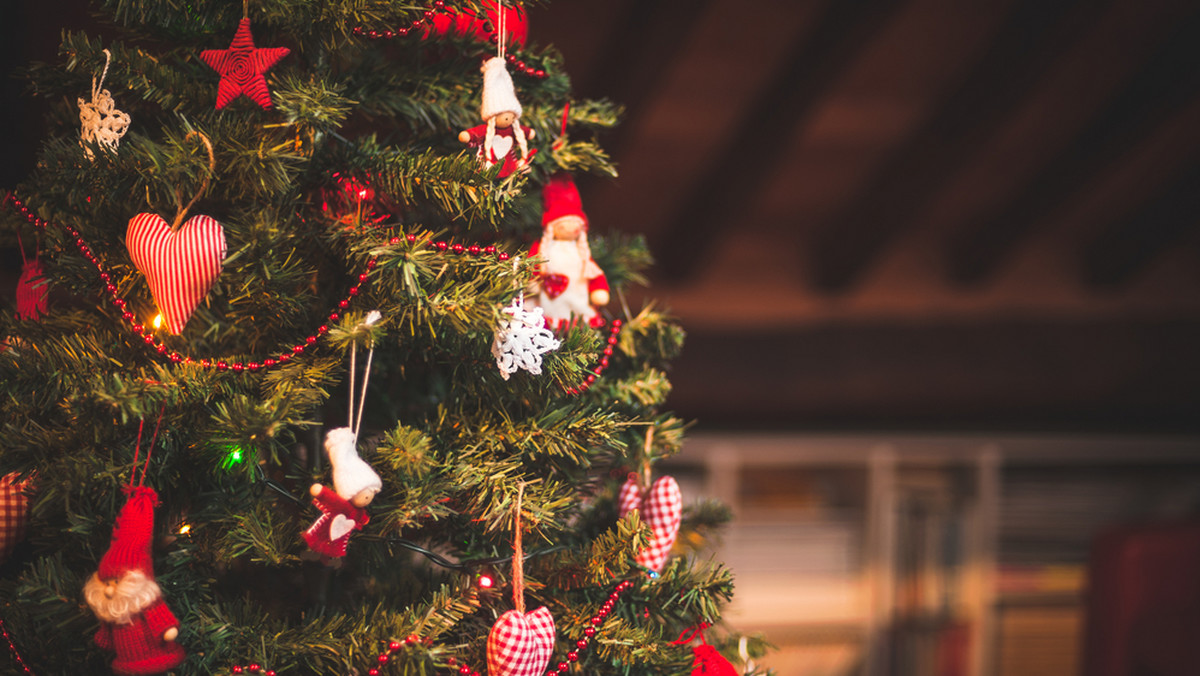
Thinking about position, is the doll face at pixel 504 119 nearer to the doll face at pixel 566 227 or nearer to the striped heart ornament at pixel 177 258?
the doll face at pixel 566 227

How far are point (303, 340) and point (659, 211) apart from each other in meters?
1.89

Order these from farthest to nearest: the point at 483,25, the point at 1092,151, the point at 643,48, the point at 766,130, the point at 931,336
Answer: the point at 931,336
the point at 1092,151
the point at 766,130
the point at 643,48
the point at 483,25

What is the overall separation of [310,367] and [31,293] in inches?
13.0

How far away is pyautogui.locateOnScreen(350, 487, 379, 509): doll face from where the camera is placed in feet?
1.95

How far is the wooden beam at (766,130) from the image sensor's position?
5.54 feet

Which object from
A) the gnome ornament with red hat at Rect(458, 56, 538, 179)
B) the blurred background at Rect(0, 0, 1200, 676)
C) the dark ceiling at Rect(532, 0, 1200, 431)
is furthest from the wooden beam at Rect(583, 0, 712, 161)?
the gnome ornament with red hat at Rect(458, 56, 538, 179)

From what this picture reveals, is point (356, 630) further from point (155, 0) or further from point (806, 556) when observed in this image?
point (806, 556)

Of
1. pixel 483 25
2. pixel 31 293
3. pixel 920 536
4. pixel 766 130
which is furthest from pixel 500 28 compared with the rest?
pixel 920 536

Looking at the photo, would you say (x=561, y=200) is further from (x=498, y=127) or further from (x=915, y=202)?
(x=915, y=202)

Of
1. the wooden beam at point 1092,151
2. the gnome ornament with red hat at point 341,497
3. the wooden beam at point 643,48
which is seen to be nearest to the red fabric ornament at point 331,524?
the gnome ornament with red hat at point 341,497

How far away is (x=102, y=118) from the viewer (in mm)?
664

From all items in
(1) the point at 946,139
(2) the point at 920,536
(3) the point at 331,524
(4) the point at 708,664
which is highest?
(1) the point at 946,139

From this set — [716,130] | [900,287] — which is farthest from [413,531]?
[900,287]

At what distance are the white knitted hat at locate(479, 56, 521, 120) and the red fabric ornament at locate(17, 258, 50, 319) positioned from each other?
435mm
